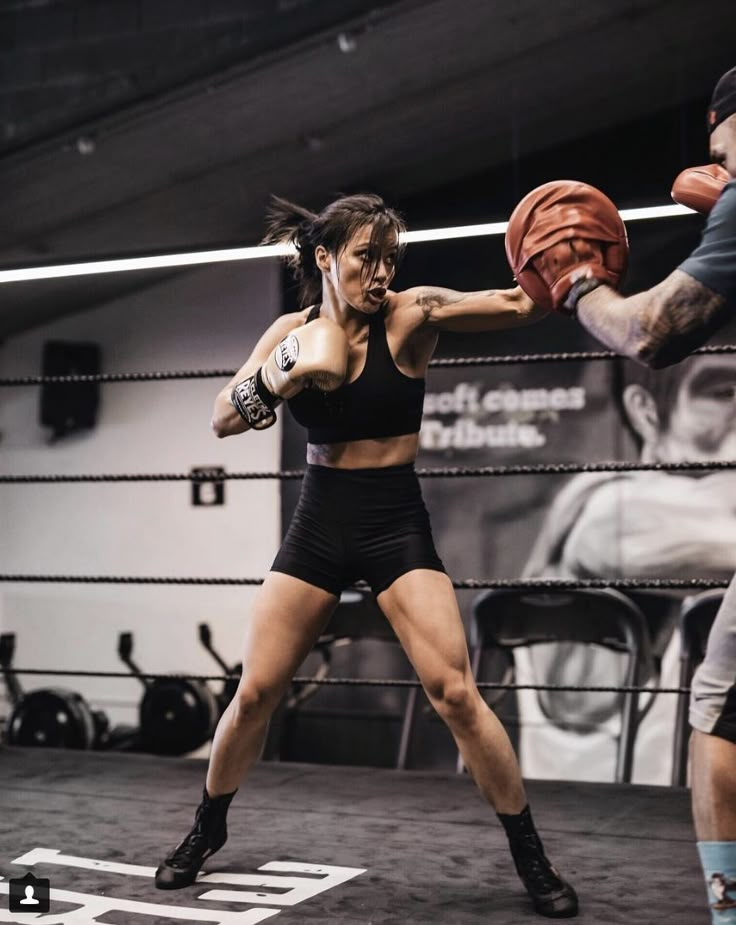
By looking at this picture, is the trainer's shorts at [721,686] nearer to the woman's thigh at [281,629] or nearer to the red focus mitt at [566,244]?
the red focus mitt at [566,244]

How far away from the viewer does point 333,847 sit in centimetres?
206

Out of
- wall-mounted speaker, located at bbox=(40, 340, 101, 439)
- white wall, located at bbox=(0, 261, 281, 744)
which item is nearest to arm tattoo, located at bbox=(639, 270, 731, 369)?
white wall, located at bbox=(0, 261, 281, 744)

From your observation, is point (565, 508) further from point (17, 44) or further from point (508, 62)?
point (17, 44)

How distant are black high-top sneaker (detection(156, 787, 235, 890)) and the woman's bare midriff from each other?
0.61 meters

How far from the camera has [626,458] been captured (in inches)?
186

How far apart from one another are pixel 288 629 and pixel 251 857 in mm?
480

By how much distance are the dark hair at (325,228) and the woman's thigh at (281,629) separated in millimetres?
545

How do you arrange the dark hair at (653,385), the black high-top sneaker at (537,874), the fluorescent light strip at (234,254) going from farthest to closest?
1. the dark hair at (653,385)
2. the fluorescent light strip at (234,254)
3. the black high-top sneaker at (537,874)

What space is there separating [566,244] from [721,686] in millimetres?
597

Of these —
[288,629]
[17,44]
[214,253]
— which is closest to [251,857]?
[288,629]

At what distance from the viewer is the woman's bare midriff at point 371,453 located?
188cm

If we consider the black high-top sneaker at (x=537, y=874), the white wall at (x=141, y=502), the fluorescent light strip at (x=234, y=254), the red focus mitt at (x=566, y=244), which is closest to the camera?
the red focus mitt at (x=566, y=244)

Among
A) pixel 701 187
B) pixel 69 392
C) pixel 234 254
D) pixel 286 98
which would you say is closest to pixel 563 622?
pixel 286 98

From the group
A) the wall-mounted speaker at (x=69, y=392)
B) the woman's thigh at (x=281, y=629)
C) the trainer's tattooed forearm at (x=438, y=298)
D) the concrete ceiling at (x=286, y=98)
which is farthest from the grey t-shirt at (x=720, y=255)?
the wall-mounted speaker at (x=69, y=392)
